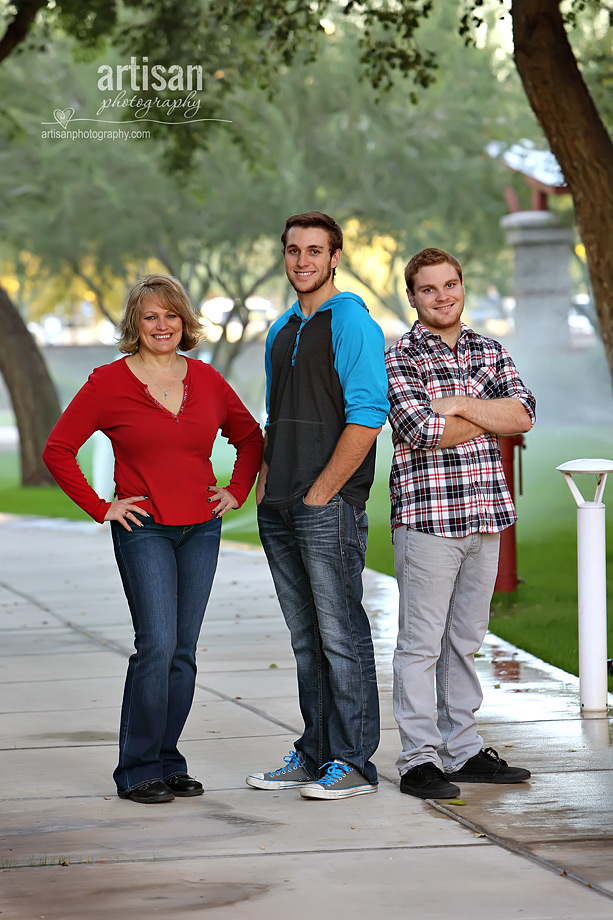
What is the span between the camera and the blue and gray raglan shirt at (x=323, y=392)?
17.0ft

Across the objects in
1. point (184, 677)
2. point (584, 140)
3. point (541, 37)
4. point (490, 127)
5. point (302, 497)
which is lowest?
point (184, 677)

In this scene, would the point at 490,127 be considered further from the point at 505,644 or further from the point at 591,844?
the point at 591,844

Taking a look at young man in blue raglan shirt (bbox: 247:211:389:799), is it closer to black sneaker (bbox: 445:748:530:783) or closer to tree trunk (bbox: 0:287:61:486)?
black sneaker (bbox: 445:748:530:783)

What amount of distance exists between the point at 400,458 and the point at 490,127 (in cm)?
2886

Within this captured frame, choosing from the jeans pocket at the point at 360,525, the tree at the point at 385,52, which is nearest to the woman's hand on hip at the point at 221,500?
the jeans pocket at the point at 360,525

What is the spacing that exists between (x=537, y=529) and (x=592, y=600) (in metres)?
8.64

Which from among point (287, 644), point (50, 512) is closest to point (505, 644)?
point (287, 644)

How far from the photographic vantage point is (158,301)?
5.49 meters

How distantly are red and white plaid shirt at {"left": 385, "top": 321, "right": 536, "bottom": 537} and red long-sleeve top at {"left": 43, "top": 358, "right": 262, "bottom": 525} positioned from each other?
0.74m

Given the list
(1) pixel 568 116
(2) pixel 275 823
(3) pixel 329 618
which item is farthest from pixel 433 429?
(1) pixel 568 116

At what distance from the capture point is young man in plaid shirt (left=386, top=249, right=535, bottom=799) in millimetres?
5395

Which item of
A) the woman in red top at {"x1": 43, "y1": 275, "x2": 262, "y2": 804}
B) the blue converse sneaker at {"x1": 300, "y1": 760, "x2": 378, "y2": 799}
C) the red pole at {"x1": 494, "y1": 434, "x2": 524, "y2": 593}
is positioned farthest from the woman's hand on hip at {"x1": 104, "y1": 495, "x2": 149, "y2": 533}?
the red pole at {"x1": 494, "y1": 434, "x2": 524, "y2": 593}

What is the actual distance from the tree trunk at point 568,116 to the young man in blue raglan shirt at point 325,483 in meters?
7.04

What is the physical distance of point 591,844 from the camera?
15.8ft
